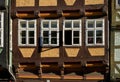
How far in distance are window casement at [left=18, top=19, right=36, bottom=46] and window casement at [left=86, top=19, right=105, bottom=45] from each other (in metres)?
2.34

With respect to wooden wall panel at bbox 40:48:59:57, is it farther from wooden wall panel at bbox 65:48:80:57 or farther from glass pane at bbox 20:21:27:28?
glass pane at bbox 20:21:27:28

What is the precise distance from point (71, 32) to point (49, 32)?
37.6 inches

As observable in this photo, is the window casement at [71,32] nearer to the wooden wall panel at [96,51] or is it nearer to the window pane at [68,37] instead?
Answer: the window pane at [68,37]

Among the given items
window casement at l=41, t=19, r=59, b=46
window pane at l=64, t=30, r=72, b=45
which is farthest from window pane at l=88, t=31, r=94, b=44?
window casement at l=41, t=19, r=59, b=46

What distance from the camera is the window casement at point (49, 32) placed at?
1727cm

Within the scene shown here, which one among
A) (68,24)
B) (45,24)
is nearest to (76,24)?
(68,24)

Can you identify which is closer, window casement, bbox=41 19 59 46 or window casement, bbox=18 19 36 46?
window casement, bbox=41 19 59 46

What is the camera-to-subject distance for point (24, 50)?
17438 millimetres

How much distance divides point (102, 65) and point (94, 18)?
2021 millimetres

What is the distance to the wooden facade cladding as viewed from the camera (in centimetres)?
1688

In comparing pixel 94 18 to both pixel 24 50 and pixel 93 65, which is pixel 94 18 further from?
pixel 24 50

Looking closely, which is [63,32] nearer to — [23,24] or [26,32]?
[26,32]

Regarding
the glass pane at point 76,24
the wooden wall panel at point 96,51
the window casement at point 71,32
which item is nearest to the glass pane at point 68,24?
the window casement at point 71,32

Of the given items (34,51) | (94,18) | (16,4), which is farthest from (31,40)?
(94,18)
